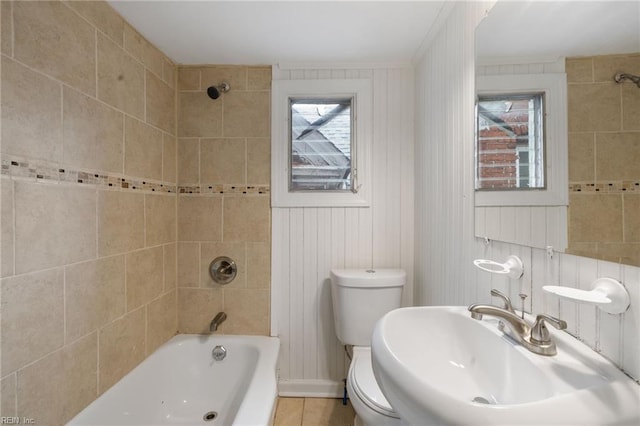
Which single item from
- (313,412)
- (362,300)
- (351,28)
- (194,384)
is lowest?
(313,412)

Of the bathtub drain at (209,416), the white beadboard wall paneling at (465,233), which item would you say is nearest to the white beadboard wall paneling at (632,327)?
the white beadboard wall paneling at (465,233)

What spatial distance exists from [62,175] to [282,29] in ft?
3.88

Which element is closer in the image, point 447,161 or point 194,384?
point 447,161

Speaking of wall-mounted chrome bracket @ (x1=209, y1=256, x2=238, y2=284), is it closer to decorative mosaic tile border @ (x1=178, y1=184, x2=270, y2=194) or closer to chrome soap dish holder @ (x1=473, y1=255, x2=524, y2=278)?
decorative mosaic tile border @ (x1=178, y1=184, x2=270, y2=194)

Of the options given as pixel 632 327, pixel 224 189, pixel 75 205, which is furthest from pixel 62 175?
pixel 632 327

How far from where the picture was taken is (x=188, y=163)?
1.78m

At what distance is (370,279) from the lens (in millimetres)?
1565

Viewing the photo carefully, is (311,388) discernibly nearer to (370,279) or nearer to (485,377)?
(370,279)

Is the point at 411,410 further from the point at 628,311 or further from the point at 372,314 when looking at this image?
the point at 372,314

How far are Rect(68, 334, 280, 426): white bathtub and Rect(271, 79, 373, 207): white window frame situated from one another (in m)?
0.94

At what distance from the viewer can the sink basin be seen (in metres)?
0.48

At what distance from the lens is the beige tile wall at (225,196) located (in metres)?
1.77

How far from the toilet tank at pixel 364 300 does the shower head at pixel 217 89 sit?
135 centimetres

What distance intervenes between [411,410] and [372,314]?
1056 mm
